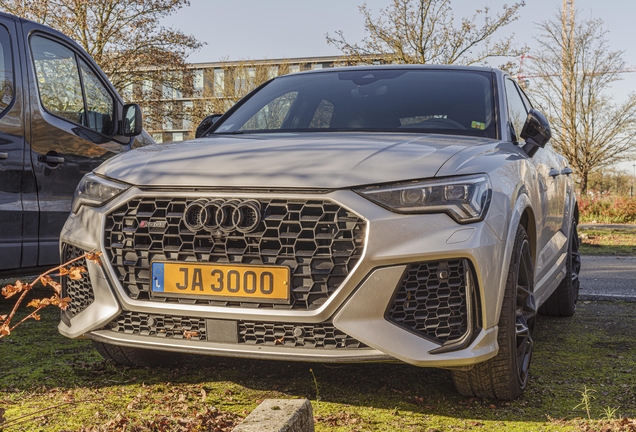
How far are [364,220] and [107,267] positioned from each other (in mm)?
1102

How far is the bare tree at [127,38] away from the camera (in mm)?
25109

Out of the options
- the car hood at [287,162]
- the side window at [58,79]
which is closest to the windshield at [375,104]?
the car hood at [287,162]

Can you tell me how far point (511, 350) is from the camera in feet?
9.86

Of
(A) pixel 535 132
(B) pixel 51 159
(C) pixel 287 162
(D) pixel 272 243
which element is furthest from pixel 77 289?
(A) pixel 535 132

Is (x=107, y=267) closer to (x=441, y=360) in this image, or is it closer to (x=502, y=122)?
(x=441, y=360)

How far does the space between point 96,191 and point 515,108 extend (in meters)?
2.72

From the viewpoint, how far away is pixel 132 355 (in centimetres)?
358

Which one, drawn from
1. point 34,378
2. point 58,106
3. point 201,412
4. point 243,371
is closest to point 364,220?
point 201,412

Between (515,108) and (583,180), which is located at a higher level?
(515,108)

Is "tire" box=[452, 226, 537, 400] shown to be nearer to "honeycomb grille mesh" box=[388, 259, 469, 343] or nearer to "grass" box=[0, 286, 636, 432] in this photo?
"grass" box=[0, 286, 636, 432]

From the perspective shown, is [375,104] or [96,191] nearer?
[96,191]

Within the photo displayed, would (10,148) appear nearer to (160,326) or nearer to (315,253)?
(160,326)

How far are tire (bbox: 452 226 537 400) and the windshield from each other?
33.3 inches

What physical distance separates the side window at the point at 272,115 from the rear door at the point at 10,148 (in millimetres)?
1661
